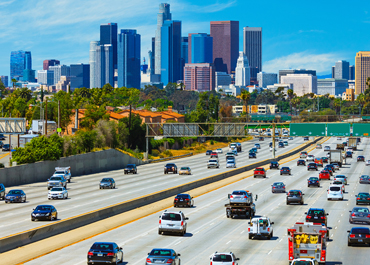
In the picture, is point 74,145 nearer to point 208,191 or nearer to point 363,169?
point 208,191

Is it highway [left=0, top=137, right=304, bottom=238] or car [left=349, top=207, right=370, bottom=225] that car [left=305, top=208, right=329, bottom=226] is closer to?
car [left=349, top=207, right=370, bottom=225]

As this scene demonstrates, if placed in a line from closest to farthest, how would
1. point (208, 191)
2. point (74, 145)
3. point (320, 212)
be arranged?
point (320, 212)
point (208, 191)
point (74, 145)

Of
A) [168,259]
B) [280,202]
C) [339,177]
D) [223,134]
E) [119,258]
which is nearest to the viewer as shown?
[168,259]

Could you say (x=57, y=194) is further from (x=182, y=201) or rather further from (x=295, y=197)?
(x=295, y=197)

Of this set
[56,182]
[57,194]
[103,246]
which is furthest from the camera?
[56,182]

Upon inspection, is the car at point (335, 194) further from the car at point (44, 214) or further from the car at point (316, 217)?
the car at point (44, 214)

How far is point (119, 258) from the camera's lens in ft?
84.0

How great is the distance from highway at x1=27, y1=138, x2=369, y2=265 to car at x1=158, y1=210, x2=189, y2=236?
1.25 ft

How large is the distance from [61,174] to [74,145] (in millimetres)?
19536

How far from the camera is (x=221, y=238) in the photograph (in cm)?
3284

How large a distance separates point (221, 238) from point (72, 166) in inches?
2066

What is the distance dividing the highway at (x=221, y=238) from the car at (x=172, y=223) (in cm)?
38

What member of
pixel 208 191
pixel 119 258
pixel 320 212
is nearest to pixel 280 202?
pixel 208 191

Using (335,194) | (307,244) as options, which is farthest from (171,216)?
(335,194)
